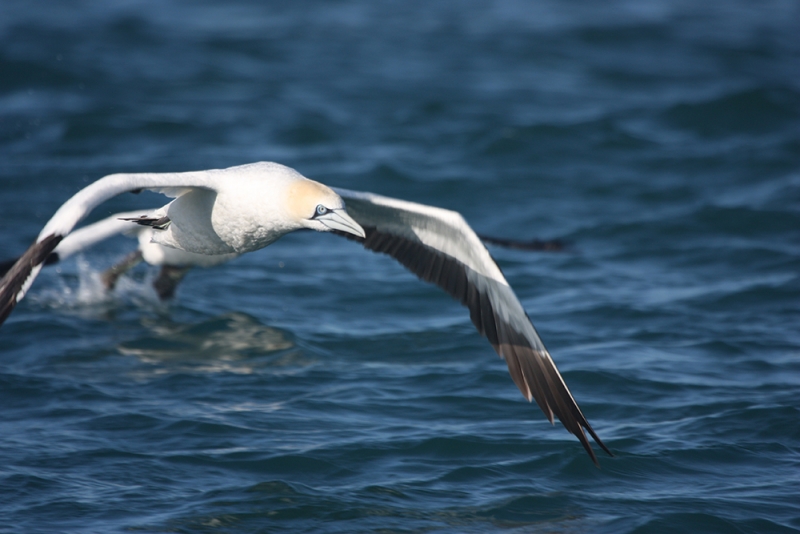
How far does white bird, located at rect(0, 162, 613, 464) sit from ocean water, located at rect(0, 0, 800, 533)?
0.85 metres

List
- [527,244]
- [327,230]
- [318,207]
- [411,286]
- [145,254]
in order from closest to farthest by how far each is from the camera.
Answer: [318,207] → [327,230] → [527,244] → [145,254] → [411,286]

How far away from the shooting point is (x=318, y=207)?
5848 mm

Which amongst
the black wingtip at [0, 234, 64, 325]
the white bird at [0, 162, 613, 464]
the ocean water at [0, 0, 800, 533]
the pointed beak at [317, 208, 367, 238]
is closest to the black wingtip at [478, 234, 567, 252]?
the ocean water at [0, 0, 800, 533]

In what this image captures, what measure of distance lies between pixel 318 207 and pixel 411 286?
16.8ft

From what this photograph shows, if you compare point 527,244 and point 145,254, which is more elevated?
point 527,244

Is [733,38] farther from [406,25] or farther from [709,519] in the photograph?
[709,519]

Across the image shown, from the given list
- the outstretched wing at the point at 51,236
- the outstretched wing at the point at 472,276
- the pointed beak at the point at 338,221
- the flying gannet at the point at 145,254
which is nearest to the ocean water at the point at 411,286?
the flying gannet at the point at 145,254

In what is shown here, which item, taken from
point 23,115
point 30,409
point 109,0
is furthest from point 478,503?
point 109,0

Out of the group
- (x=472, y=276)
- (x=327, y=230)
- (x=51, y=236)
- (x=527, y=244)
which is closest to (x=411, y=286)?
(x=527, y=244)

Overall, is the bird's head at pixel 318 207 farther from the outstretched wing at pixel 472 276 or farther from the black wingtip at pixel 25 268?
the black wingtip at pixel 25 268

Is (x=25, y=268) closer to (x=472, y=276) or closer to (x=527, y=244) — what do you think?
(x=472, y=276)

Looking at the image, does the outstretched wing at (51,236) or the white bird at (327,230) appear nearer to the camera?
the outstretched wing at (51,236)

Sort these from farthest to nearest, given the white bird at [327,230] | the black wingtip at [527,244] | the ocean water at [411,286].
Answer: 1. the black wingtip at [527,244]
2. the ocean water at [411,286]
3. the white bird at [327,230]

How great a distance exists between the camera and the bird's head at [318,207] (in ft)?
19.1
